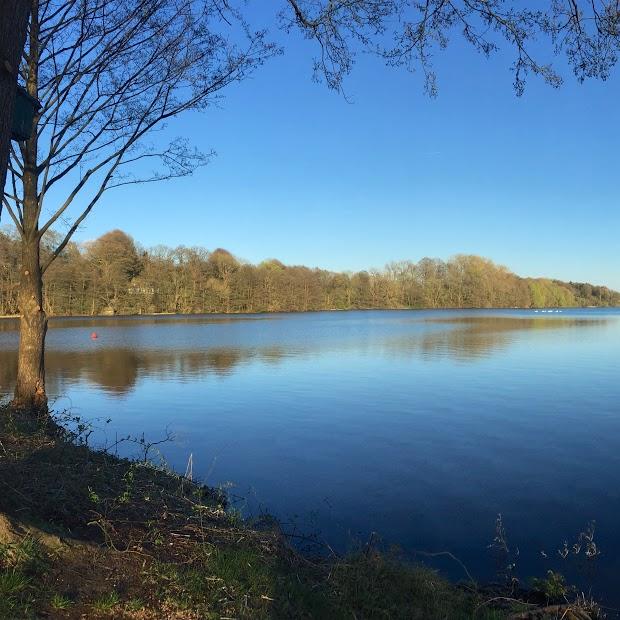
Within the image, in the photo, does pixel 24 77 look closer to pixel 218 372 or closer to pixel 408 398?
pixel 408 398

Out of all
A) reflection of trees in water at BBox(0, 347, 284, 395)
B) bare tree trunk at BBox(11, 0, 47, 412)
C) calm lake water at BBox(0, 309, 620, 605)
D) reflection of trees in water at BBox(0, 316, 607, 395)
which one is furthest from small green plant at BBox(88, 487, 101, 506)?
reflection of trees in water at BBox(0, 347, 284, 395)

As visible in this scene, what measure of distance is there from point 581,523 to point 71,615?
6244 mm

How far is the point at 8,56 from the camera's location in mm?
3297

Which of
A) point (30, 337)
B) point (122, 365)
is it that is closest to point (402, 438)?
point (30, 337)

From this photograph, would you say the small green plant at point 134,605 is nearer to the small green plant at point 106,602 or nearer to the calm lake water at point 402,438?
the small green plant at point 106,602

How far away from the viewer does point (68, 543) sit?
11.8ft

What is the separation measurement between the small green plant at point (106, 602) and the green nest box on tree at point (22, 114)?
323 cm

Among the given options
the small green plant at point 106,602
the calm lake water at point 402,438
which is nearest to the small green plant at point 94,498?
the small green plant at point 106,602

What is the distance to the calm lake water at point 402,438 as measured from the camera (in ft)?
22.1

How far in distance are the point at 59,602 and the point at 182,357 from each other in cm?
2378

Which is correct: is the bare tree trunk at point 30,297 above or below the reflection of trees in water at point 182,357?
above

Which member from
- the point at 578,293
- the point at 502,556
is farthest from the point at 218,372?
the point at 578,293

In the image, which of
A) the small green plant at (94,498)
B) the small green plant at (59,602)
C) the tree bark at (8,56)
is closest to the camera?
the small green plant at (59,602)

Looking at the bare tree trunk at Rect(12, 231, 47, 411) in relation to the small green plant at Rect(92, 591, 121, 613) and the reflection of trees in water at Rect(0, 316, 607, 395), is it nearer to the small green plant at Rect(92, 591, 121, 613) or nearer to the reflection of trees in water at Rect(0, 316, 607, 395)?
the small green plant at Rect(92, 591, 121, 613)
